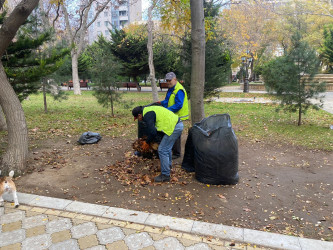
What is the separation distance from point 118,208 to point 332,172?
387cm

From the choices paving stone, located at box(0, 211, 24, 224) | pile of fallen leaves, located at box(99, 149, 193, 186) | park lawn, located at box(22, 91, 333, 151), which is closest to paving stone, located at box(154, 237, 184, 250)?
pile of fallen leaves, located at box(99, 149, 193, 186)

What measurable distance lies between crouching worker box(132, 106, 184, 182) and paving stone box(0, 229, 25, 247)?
1999mm

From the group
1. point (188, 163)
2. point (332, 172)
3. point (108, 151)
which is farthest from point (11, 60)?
point (332, 172)

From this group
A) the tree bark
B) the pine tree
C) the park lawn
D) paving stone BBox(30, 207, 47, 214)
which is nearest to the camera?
paving stone BBox(30, 207, 47, 214)

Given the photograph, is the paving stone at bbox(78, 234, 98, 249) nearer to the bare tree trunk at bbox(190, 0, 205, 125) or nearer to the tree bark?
the tree bark

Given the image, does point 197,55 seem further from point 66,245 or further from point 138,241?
point 66,245

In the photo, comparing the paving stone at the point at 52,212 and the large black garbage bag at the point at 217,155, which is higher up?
the large black garbage bag at the point at 217,155

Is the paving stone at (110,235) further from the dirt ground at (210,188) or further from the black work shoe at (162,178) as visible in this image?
the black work shoe at (162,178)

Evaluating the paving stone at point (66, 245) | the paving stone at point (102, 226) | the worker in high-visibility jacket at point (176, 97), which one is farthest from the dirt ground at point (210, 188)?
the worker in high-visibility jacket at point (176, 97)

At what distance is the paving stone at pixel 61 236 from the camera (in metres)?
2.88

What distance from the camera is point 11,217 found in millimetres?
3318

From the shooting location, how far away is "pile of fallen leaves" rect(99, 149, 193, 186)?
14.2ft

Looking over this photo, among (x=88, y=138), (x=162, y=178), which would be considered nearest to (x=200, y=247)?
(x=162, y=178)

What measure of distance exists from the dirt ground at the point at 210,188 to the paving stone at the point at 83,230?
55cm
